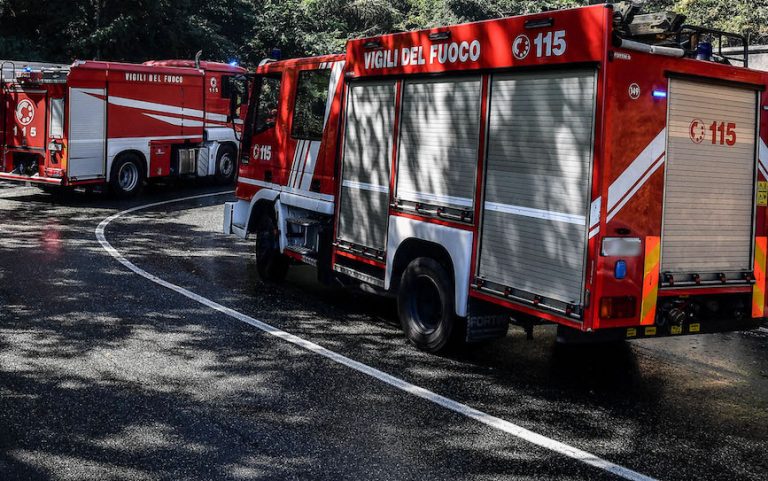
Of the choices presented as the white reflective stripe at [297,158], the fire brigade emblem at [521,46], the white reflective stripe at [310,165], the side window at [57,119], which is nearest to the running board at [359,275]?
the white reflective stripe at [310,165]

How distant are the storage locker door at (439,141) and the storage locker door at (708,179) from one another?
1574 mm

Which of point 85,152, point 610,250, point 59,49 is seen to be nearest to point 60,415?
point 610,250

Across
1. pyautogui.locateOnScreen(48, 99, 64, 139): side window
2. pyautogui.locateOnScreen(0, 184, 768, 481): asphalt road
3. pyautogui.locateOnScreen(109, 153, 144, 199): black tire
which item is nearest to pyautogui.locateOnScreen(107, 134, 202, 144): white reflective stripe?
pyautogui.locateOnScreen(109, 153, 144, 199): black tire

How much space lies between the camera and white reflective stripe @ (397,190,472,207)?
7.30 metres

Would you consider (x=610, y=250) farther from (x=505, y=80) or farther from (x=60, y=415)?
(x=60, y=415)

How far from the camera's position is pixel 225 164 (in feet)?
75.9

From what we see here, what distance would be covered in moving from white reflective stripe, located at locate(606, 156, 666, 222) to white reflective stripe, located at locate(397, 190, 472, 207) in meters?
1.40

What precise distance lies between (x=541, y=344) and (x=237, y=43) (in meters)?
29.3

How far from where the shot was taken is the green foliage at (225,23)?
2870cm

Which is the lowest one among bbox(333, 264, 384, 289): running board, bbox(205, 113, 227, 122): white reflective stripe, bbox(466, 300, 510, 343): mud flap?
bbox(466, 300, 510, 343): mud flap

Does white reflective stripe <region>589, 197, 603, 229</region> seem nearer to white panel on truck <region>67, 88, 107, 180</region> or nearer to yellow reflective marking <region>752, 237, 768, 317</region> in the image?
yellow reflective marking <region>752, 237, 768, 317</region>

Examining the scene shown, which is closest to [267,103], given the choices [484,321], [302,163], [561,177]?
[302,163]

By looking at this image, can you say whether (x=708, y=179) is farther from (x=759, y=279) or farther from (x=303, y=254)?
(x=303, y=254)

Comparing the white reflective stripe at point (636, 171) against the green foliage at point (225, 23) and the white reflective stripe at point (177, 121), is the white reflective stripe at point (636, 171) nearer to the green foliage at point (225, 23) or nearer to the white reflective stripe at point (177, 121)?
the green foliage at point (225, 23)
